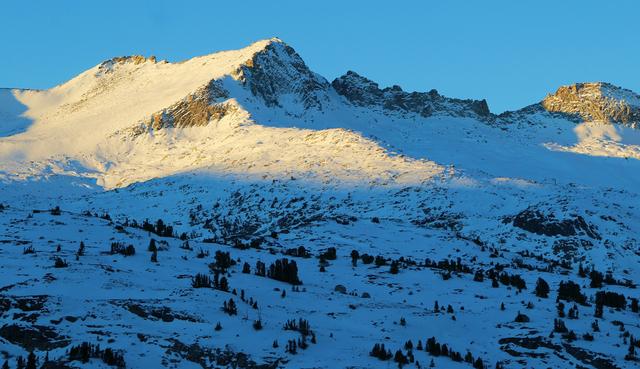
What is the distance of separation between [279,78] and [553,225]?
90948 millimetres

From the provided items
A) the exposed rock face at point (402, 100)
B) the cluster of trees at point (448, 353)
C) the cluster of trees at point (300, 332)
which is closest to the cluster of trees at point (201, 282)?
the cluster of trees at point (300, 332)

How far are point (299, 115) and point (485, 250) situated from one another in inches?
3753

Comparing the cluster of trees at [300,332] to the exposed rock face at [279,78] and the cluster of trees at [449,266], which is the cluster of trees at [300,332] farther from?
the exposed rock face at [279,78]

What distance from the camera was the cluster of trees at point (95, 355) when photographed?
25.5 m

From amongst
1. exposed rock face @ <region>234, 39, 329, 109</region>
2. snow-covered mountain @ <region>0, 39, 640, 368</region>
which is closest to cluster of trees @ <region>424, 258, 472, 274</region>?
snow-covered mountain @ <region>0, 39, 640, 368</region>

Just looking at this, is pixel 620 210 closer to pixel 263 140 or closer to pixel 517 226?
pixel 517 226

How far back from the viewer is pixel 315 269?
153ft

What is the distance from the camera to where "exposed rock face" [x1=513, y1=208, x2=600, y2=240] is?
81.2 m

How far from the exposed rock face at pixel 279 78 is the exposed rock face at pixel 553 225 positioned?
7709 centimetres

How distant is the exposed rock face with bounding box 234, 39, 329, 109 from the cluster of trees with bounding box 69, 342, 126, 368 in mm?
129803

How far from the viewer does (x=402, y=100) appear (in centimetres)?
18850

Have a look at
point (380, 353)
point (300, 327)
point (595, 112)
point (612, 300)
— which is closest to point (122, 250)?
point (300, 327)

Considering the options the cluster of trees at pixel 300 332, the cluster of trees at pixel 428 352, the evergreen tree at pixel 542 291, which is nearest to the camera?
the cluster of trees at pixel 300 332

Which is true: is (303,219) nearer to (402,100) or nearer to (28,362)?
(28,362)
